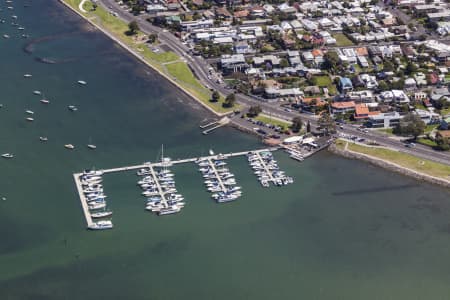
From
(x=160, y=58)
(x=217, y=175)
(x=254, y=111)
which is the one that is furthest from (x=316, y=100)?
(x=160, y=58)

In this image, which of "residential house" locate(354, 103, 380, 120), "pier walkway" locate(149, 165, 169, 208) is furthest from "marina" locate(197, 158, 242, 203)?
"residential house" locate(354, 103, 380, 120)

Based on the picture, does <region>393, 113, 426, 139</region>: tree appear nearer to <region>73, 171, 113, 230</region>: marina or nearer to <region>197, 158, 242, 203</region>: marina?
<region>197, 158, 242, 203</region>: marina

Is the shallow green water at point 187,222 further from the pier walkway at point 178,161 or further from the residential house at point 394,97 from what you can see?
the residential house at point 394,97

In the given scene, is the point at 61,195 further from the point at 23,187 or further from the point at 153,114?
the point at 153,114

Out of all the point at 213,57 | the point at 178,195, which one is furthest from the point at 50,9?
the point at 178,195

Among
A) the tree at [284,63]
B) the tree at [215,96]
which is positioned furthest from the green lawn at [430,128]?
the tree at [215,96]
